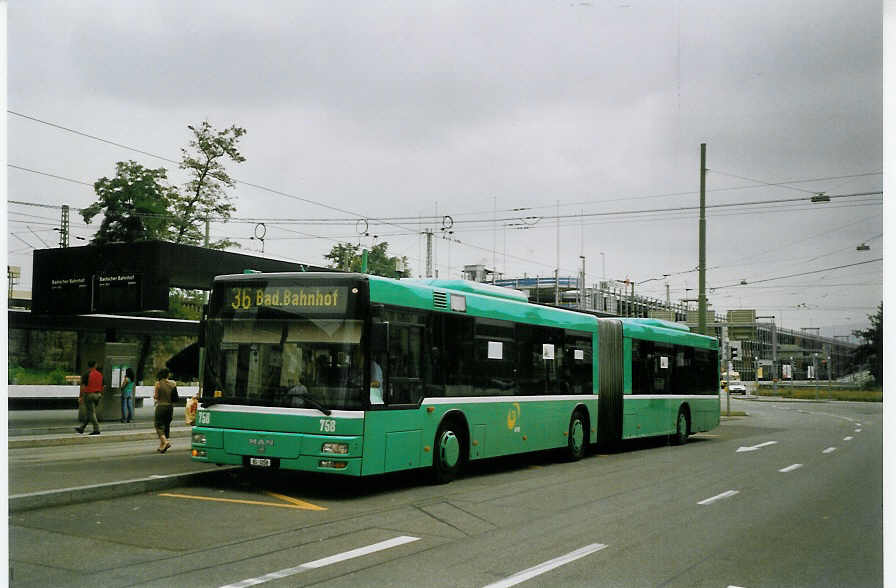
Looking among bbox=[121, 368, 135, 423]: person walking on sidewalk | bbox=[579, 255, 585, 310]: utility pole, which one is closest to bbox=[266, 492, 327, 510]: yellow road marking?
bbox=[579, 255, 585, 310]: utility pole

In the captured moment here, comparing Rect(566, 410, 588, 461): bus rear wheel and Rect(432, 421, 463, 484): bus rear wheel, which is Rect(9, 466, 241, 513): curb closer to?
Rect(432, 421, 463, 484): bus rear wheel

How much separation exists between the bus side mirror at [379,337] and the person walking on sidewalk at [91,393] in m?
12.3

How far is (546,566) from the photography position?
758 centimetres

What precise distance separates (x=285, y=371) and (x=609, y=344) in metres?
9.62

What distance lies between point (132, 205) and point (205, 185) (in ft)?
9.44

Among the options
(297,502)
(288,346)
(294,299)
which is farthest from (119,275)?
(297,502)

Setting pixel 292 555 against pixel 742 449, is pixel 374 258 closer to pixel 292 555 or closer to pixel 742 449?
pixel 292 555

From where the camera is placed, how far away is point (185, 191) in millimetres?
19984

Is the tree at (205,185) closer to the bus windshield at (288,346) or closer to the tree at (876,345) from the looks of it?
the bus windshield at (288,346)

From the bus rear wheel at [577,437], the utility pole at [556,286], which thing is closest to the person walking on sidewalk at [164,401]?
the bus rear wheel at [577,437]

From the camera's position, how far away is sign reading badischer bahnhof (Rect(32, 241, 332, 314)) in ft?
66.6

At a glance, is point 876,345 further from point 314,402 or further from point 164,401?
point 164,401

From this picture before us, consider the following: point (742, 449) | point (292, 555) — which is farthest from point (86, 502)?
point (742, 449)

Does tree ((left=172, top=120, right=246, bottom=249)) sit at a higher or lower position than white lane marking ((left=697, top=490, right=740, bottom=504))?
higher
